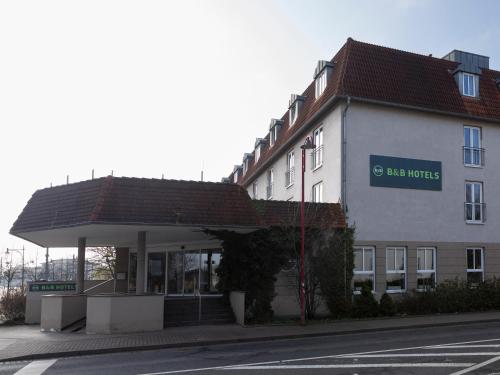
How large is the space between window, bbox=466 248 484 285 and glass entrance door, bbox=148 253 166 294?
1395cm

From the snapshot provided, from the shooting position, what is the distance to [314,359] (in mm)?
11320

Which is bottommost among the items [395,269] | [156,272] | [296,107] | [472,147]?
[156,272]

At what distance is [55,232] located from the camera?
1897cm

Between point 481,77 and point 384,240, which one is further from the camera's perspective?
point 481,77

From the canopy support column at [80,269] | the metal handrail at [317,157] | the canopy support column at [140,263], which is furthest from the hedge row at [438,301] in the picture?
the canopy support column at [80,269]

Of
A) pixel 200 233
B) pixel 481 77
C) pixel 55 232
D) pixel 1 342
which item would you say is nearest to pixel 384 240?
pixel 200 233

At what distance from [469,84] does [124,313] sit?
1930cm

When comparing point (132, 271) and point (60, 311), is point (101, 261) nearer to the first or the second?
point (132, 271)

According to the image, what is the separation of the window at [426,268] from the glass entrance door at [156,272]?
11523 millimetres

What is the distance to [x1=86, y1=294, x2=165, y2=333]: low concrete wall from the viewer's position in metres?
16.5

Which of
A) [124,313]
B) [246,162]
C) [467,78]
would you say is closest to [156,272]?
[124,313]

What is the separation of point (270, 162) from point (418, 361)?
22.8 metres

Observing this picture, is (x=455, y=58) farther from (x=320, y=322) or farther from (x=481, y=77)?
(x=320, y=322)

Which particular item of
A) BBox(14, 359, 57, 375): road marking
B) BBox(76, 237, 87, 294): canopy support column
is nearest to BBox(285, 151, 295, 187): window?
BBox(76, 237, 87, 294): canopy support column
